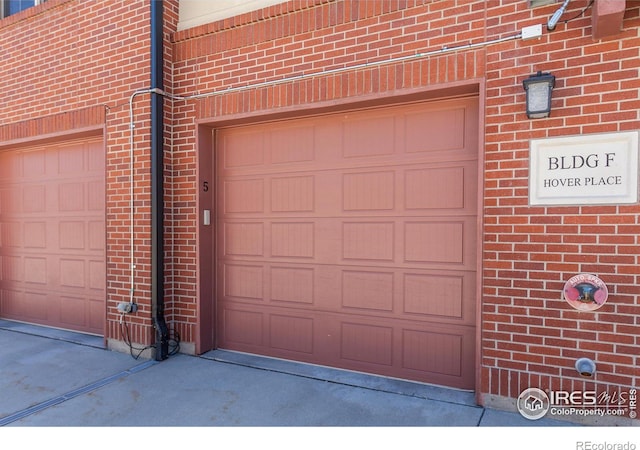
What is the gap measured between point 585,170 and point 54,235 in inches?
240

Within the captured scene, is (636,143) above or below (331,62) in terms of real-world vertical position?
below

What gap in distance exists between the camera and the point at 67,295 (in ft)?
18.6

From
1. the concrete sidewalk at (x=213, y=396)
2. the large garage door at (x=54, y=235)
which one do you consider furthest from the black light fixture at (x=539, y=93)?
the large garage door at (x=54, y=235)

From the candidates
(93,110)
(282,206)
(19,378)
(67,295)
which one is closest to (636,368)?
(282,206)

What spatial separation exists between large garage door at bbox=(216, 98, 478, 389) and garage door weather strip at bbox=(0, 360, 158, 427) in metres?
0.93

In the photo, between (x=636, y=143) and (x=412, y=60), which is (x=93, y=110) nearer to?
(x=412, y=60)

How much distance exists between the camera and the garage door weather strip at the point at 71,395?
10.5ft

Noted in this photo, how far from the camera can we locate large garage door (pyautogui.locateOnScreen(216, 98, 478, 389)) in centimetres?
362

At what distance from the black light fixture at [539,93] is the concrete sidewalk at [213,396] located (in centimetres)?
219

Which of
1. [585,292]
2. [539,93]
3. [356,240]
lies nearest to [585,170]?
[539,93]

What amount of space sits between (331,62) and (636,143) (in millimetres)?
2405

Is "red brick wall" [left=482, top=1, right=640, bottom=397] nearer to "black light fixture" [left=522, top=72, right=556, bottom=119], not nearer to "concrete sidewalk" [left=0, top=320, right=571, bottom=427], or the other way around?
"black light fixture" [left=522, top=72, right=556, bottom=119]

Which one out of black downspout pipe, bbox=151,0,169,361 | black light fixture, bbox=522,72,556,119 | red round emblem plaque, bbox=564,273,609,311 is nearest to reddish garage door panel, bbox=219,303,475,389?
black downspout pipe, bbox=151,0,169,361

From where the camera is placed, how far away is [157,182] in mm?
4496
